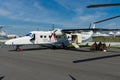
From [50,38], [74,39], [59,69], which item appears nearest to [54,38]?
[50,38]

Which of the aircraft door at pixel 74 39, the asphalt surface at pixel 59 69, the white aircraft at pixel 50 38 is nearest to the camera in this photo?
the asphalt surface at pixel 59 69

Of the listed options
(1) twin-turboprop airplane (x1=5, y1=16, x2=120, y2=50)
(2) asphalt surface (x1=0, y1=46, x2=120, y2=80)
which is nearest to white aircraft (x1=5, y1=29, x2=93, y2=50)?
(1) twin-turboprop airplane (x1=5, y1=16, x2=120, y2=50)

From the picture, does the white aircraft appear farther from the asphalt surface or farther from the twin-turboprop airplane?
the asphalt surface

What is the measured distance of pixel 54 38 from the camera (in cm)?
2648

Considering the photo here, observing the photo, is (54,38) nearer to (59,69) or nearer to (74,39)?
(74,39)

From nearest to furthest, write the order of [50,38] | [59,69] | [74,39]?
1. [59,69]
2. [50,38]
3. [74,39]

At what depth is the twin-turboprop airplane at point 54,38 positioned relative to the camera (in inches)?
916

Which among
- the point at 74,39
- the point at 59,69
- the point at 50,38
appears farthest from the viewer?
the point at 74,39

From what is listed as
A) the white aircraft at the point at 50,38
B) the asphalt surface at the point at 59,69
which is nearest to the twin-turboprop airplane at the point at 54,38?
the white aircraft at the point at 50,38

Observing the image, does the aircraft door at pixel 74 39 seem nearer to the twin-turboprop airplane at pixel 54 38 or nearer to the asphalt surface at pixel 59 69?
the twin-turboprop airplane at pixel 54 38

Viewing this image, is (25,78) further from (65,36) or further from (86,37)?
(86,37)

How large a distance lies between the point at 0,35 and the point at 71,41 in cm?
5621

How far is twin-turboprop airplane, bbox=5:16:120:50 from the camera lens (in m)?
23.3

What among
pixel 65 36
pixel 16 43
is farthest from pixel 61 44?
pixel 16 43
